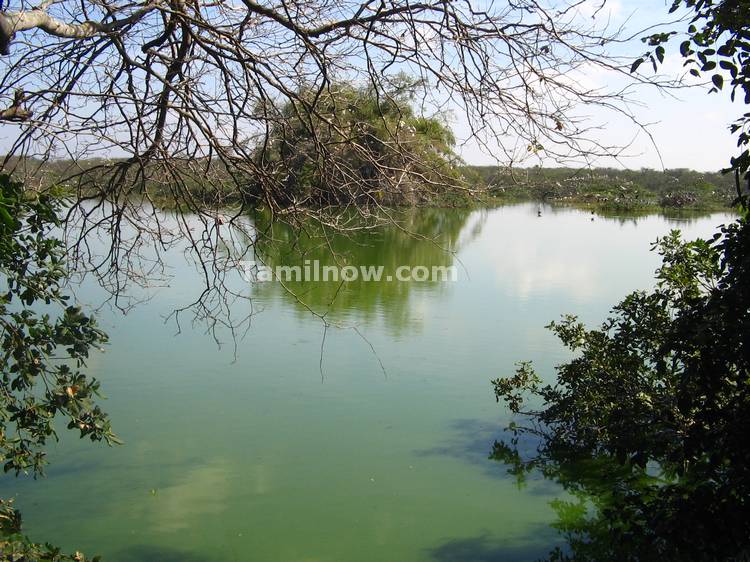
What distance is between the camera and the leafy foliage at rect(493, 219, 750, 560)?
2.06 meters

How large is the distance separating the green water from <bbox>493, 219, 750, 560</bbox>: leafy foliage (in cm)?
28

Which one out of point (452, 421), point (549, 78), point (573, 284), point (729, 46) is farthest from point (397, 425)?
point (573, 284)

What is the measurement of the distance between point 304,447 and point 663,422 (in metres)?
2.22

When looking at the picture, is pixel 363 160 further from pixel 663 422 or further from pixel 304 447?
pixel 304 447

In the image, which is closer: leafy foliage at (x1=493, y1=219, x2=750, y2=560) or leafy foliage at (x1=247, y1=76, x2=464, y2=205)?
leafy foliage at (x1=493, y1=219, x2=750, y2=560)

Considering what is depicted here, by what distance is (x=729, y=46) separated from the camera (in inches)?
77.8

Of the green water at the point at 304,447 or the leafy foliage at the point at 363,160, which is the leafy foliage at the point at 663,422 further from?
the leafy foliage at the point at 363,160

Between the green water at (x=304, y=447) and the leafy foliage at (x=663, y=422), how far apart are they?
278mm

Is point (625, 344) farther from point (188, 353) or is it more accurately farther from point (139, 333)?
point (139, 333)

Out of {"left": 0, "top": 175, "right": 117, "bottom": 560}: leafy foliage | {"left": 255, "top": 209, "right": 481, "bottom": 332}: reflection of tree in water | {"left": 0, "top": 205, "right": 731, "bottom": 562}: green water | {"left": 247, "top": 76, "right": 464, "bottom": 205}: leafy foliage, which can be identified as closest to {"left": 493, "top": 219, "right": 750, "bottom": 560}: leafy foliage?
{"left": 0, "top": 205, "right": 731, "bottom": 562}: green water

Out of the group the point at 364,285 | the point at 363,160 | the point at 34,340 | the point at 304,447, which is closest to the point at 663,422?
the point at 363,160

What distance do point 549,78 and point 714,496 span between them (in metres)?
1.42

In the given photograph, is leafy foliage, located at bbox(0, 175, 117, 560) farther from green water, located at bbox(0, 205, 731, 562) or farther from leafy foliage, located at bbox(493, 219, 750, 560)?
leafy foliage, located at bbox(493, 219, 750, 560)

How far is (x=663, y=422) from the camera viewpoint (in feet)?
8.35
